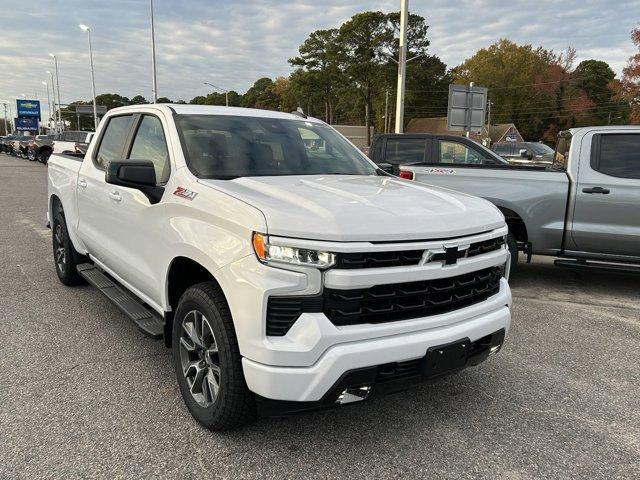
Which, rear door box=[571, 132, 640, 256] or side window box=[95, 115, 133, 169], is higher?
side window box=[95, 115, 133, 169]

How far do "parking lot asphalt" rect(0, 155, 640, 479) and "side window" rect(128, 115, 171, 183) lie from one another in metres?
1.44

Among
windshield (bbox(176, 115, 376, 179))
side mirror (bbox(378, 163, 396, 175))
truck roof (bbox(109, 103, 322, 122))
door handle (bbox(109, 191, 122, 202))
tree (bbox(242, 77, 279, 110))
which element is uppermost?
tree (bbox(242, 77, 279, 110))

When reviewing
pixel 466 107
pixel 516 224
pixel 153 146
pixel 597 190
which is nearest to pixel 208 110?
pixel 153 146

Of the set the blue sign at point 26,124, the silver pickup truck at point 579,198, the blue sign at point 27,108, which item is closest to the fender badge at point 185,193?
the silver pickup truck at point 579,198

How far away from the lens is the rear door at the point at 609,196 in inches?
232

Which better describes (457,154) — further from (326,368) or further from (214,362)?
(326,368)

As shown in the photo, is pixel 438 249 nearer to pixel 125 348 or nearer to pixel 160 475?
pixel 160 475

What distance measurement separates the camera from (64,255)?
5.69 m

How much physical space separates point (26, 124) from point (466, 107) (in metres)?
72.7

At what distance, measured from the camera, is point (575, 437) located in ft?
10.0

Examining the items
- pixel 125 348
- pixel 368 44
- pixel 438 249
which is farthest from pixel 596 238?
pixel 368 44

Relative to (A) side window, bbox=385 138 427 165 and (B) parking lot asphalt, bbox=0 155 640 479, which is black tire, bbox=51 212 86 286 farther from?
(A) side window, bbox=385 138 427 165

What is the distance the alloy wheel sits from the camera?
2.88 meters

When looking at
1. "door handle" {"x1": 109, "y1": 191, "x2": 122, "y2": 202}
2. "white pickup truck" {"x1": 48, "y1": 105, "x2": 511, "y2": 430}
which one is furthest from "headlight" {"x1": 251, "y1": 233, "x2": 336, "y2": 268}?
"door handle" {"x1": 109, "y1": 191, "x2": 122, "y2": 202}
